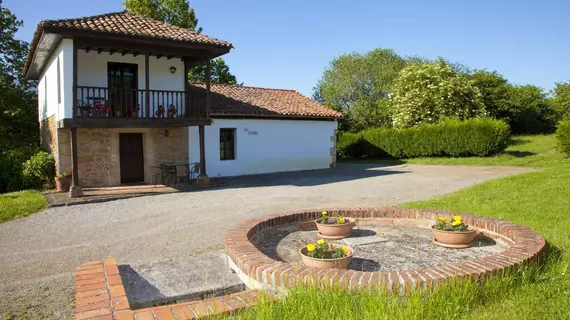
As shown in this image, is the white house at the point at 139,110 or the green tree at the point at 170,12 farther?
the green tree at the point at 170,12

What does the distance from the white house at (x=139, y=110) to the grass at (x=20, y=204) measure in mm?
1101

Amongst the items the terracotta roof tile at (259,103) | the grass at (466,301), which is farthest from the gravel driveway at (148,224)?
the terracotta roof tile at (259,103)

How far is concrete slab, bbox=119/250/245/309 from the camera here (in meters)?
4.02

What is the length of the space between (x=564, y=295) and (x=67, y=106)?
12513 millimetres

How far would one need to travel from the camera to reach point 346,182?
14219 millimetres

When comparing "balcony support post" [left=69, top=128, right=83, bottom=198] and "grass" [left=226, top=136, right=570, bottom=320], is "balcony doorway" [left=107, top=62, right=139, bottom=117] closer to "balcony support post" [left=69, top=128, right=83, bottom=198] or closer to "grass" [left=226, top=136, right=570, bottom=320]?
"balcony support post" [left=69, top=128, right=83, bottom=198]

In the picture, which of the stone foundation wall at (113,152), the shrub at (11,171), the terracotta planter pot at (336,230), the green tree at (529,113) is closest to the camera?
the terracotta planter pot at (336,230)

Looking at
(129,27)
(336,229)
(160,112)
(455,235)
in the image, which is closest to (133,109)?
(160,112)

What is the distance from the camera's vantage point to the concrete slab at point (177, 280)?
402 centimetres

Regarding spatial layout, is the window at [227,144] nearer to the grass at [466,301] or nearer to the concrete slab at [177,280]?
the concrete slab at [177,280]

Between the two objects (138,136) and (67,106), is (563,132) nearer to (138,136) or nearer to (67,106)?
(138,136)

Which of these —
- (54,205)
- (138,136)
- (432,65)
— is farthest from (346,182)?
(432,65)

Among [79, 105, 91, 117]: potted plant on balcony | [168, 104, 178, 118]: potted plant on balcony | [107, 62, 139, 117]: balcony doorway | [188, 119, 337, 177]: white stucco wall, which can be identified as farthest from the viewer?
[188, 119, 337, 177]: white stucco wall

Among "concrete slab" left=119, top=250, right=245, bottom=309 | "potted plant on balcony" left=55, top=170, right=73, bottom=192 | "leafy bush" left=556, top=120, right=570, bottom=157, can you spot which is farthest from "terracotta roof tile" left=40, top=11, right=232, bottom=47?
"leafy bush" left=556, top=120, right=570, bottom=157
